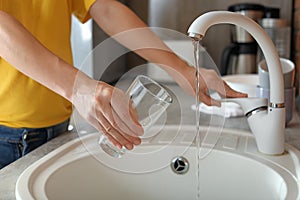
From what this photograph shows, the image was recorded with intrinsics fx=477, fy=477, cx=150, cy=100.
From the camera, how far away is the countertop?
756mm

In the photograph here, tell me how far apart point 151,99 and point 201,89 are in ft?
0.50

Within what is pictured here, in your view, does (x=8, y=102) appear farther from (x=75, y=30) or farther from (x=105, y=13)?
(x=75, y=30)

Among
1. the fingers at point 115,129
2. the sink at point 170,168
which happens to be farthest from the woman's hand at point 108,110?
the sink at point 170,168

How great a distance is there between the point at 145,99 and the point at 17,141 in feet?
1.05

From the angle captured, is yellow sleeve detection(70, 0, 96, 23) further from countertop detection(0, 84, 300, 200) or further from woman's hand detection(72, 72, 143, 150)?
woman's hand detection(72, 72, 143, 150)

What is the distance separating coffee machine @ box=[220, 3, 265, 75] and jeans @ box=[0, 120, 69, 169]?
999mm

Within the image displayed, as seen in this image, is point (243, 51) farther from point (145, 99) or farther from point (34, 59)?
point (34, 59)

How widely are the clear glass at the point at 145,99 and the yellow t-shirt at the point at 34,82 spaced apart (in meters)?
0.20

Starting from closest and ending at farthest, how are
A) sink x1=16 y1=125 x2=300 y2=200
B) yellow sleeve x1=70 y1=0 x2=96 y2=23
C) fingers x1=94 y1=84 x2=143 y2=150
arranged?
fingers x1=94 y1=84 x2=143 y2=150 → sink x1=16 y1=125 x2=300 y2=200 → yellow sleeve x1=70 y1=0 x2=96 y2=23

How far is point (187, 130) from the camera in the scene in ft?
3.37

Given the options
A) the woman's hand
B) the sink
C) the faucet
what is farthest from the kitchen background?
the woman's hand

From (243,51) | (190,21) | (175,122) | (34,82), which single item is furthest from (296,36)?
(34,82)

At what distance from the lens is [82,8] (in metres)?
1.07

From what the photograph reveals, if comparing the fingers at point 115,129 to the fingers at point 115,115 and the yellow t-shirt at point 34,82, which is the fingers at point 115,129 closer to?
the fingers at point 115,115
